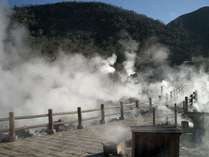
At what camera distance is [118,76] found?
118 feet

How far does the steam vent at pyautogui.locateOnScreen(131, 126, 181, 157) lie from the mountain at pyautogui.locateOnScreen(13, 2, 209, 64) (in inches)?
2082

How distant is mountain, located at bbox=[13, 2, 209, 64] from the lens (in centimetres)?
6838

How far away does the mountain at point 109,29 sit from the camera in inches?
2692

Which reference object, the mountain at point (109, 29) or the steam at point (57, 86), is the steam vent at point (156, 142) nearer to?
the steam at point (57, 86)

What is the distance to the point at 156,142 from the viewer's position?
5734 millimetres

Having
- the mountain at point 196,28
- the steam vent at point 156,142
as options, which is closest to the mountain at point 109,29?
the mountain at point 196,28

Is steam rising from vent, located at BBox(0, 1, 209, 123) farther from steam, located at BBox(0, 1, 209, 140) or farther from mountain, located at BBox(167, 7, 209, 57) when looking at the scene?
mountain, located at BBox(167, 7, 209, 57)

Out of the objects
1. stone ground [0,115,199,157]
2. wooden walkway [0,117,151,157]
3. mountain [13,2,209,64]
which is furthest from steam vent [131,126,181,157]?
mountain [13,2,209,64]

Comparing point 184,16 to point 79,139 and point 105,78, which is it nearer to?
point 105,78

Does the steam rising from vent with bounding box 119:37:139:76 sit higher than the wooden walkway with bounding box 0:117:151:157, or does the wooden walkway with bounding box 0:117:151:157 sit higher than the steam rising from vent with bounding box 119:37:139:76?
the steam rising from vent with bounding box 119:37:139:76

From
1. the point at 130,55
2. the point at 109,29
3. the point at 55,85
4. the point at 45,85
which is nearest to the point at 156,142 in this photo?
the point at 55,85

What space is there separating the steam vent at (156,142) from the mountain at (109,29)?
52.9 m

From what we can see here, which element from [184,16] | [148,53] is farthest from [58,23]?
[184,16]

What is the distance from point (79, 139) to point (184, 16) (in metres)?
102
